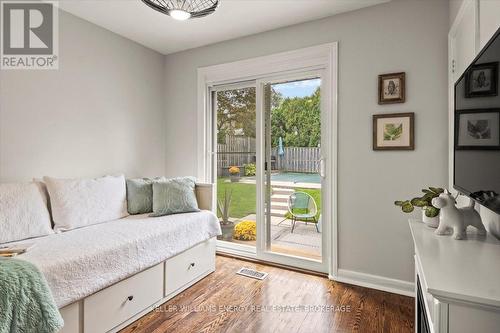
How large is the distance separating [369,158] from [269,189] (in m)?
1.09

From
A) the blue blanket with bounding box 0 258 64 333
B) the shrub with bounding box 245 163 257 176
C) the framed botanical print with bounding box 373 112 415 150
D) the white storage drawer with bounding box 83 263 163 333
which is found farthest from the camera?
the shrub with bounding box 245 163 257 176

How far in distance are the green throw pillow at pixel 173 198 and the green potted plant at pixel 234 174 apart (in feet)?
1.99

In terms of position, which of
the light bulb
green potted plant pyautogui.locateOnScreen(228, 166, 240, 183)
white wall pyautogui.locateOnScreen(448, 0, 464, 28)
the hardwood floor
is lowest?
the hardwood floor

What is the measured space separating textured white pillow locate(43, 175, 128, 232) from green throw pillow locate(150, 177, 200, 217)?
337 millimetres

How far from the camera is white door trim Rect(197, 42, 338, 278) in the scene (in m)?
2.55

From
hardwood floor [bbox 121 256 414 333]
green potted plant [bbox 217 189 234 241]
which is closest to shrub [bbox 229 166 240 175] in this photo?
green potted plant [bbox 217 189 234 241]

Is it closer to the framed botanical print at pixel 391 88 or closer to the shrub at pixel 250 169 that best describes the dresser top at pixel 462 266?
the framed botanical print at pixel 391 88

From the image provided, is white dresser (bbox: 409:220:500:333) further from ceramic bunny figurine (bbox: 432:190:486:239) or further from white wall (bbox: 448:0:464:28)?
white wall (bbox: 448:0:464:28)

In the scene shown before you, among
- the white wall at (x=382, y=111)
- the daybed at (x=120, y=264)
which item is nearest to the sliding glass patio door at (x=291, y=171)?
the white wall at (x=382, y=111)

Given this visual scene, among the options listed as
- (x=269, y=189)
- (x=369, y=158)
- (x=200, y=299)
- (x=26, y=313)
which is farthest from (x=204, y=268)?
(x=369, y=158)

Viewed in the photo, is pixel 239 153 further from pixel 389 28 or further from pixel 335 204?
pixel 389 28

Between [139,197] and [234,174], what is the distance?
3.59 feet

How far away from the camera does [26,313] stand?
122 centimetres

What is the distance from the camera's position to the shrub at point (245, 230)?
→ 3174 millimetres
